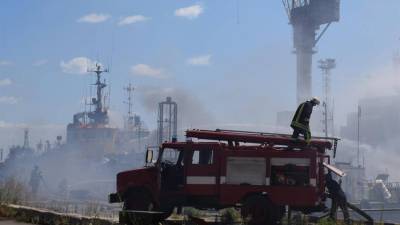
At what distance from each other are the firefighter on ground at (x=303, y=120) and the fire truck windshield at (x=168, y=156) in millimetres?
2704

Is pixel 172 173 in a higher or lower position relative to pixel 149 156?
lower

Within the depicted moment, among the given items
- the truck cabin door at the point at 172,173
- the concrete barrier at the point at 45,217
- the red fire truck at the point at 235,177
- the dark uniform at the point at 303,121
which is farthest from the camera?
the truck cabin door at the point at 172,173

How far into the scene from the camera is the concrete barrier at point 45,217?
10.7 meters

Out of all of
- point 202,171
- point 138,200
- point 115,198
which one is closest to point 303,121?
point 202,171

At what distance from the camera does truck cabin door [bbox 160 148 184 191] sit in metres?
12.1

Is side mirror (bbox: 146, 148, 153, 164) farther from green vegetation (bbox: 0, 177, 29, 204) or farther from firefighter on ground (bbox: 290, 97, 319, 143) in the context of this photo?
green vegetation (bbox: 0, 177, 29, 204)

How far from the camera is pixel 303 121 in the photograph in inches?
479

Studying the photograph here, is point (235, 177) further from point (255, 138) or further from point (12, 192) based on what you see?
point (12, 192)

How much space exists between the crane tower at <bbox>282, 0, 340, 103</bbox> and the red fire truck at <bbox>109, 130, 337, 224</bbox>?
89330 mm

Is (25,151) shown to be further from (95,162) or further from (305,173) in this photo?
(305,173)

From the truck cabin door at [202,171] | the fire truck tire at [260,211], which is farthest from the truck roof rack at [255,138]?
the fire truck tire at [260,211]

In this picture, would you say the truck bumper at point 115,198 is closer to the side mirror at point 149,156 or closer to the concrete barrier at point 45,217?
the side mirror at point 149,156

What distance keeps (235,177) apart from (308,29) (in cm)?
9449

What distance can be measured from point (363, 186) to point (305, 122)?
55226mm
